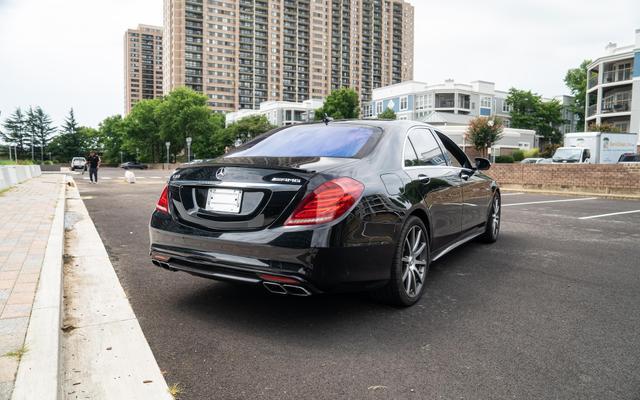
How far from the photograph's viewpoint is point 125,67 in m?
186

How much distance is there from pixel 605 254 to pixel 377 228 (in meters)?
4.10

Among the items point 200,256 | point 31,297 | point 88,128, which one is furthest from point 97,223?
point 88,128

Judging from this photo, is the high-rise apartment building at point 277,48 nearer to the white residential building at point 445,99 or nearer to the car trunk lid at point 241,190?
the white residential building at point 445,99

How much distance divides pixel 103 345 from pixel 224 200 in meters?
1.15

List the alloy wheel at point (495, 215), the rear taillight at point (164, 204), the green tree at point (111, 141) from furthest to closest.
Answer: the green tree at point (111, 141)
the alloy wheel at point (495, 215)
the rear taillight at point (164, 204)

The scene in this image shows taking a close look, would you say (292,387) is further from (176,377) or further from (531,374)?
(531,374)

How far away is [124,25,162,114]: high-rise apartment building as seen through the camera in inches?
7156

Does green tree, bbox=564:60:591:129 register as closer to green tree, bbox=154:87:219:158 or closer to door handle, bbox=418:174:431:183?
green tree, bbox=154:87:219:158

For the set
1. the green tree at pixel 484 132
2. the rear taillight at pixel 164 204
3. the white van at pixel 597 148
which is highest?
the green tree at pixel 484 132

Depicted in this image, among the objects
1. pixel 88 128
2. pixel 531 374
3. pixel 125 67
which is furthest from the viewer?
pixel 125 67

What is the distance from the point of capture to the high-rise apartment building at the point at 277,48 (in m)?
131

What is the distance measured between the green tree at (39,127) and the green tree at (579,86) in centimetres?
10979

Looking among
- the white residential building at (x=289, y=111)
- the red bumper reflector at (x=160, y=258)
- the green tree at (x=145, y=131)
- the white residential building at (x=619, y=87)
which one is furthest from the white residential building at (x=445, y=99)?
the red bumper reflector at (x=160, y=258)

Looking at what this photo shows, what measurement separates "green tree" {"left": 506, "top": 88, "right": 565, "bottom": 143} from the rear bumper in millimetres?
77399
